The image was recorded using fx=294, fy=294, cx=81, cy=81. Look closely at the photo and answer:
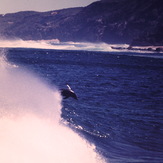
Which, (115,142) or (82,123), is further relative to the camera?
(82,123)

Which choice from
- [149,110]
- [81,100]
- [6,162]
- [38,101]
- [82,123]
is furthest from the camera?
[81,100]

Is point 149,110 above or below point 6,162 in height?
below

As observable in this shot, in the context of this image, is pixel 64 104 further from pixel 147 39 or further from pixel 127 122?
pixel 147 39

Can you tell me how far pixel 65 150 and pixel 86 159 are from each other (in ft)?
2.68

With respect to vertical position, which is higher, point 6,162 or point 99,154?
point 6,162

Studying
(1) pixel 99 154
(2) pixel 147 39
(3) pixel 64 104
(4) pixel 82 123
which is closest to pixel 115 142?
(1) pixel 99 154

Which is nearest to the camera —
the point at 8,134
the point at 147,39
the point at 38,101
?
the point at 8,134

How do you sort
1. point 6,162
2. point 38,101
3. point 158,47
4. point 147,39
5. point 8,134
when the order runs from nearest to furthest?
point 6,162 < point 8,134 < point 38,101 < point 158,47 < point 147,39

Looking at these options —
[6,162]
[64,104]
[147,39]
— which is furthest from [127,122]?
[147,39]

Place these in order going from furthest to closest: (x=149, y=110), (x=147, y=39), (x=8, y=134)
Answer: (x=147, y=39)
(x=149, y=110)
(x=8, y=134)

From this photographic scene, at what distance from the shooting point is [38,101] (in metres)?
17.0

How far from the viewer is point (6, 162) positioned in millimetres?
8000

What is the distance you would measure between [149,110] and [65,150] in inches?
377

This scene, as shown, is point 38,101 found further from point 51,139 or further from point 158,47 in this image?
point 158,47
